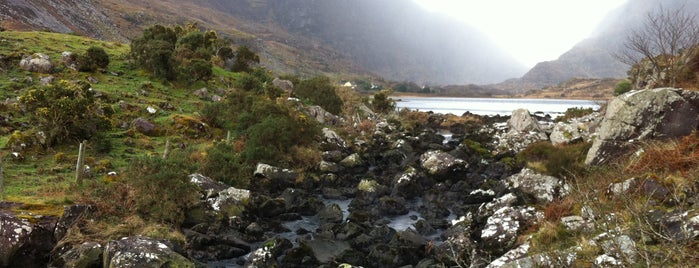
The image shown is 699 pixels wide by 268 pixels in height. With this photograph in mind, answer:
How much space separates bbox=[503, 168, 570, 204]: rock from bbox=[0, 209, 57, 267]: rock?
801 inches

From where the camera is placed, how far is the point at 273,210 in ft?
73.3

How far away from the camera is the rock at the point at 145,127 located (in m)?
30.5

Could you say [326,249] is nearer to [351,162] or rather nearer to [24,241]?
[24,241]

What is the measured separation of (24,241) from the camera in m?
13.7

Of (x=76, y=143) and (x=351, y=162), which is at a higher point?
(x=76, y=143)

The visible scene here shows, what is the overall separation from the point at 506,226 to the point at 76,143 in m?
24.5

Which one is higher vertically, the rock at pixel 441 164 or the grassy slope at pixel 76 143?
the grassy slope at pixel 76 143

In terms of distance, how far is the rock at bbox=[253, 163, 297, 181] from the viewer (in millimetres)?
27578

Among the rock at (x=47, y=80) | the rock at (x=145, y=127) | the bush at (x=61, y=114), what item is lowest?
the rock at (x=145, y=127)

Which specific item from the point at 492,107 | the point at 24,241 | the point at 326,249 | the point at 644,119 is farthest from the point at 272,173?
the point at 492,107

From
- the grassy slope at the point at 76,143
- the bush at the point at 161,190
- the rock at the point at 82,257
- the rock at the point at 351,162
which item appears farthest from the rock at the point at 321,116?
the rock at the point at 82,257

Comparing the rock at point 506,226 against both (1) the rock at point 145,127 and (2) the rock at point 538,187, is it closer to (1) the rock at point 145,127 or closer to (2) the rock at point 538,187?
(2) the rock at point 538,187

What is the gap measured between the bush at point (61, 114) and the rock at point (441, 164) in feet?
74.4

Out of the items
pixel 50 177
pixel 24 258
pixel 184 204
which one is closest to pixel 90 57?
pixel 50 177
